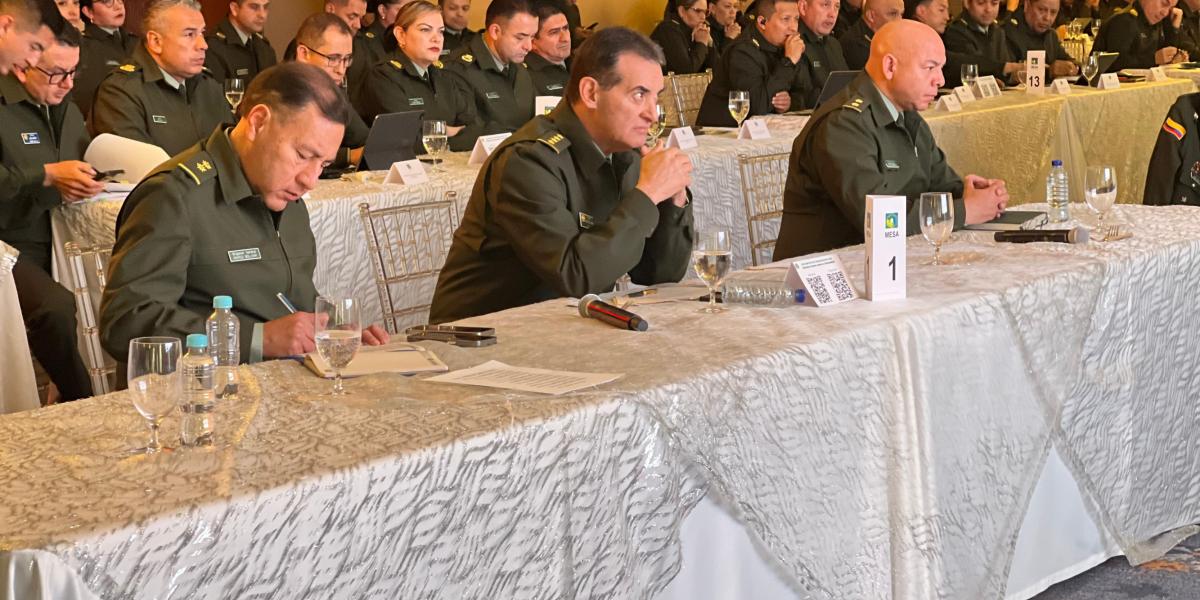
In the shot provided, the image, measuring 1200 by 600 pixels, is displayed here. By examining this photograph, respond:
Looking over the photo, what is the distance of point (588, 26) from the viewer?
11.2 meters

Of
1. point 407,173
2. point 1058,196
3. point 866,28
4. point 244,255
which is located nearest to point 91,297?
point 407,173

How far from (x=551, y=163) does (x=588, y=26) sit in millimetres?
8398

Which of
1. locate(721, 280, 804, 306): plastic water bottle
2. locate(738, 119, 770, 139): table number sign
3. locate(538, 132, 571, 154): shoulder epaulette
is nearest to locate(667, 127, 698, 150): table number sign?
locate(738, 119, 770, 139): table number sign

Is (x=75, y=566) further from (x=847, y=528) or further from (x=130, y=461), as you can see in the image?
→ (x=847, y=528)

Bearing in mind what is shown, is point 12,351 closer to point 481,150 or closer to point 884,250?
point 884,250

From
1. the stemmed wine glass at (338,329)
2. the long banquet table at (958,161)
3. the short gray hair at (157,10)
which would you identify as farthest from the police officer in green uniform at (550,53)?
the stemmed wine glass at (338,329)

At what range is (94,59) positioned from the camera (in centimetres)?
720

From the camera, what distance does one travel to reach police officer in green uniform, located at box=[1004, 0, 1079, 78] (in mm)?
9062

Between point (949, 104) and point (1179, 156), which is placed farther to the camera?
point (949, 104)

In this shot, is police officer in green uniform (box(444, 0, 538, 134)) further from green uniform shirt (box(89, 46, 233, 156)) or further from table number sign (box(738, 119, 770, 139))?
green uniform shirt (box(89, 46, 233, 156))

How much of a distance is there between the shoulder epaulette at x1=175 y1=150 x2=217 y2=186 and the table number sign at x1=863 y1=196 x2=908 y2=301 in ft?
3.96

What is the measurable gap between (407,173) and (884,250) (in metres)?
2.26

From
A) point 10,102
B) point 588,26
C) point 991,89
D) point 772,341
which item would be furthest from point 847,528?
point 588,26

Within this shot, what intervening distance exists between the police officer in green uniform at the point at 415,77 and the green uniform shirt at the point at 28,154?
Result: 1.96 metres
